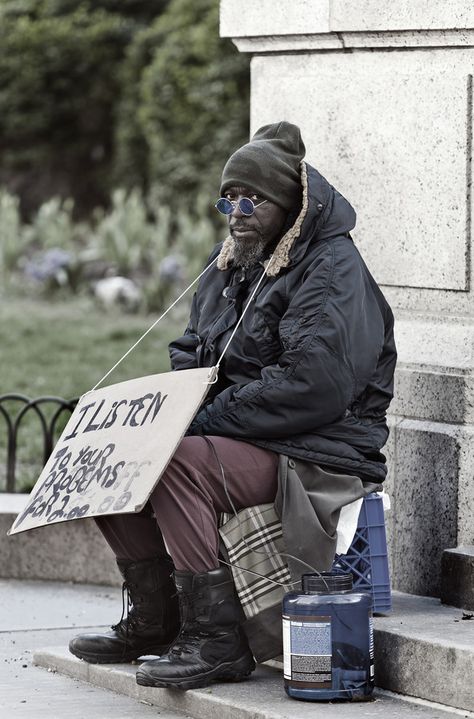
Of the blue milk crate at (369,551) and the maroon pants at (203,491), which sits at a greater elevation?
the maroon pants at (203,491)

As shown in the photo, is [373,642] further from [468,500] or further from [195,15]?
[195,15]

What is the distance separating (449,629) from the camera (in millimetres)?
4441

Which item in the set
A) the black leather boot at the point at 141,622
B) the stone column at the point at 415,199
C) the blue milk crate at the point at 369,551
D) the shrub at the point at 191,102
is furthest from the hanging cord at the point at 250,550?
the shrub at the point at 191,102

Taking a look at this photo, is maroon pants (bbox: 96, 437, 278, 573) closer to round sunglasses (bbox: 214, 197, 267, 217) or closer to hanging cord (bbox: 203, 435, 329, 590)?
hanging cord (bbox: 203, 435, 329, 590)

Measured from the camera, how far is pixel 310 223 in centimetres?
455

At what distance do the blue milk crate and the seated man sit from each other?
86 millimetres

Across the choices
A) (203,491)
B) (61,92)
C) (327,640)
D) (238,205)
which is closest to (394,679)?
(327,640)

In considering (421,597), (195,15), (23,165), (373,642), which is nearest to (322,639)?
(373,642)

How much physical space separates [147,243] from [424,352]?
8.67 m

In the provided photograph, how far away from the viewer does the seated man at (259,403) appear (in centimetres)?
435

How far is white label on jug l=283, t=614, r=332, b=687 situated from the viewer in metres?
4.15

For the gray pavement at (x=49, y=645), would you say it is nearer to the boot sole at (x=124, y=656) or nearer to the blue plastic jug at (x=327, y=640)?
the boot sole at (x=124, y=656)

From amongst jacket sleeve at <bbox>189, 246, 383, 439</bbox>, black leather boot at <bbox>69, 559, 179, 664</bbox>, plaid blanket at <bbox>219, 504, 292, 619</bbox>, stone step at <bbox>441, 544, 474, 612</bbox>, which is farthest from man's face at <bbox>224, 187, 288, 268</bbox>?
stone step at <bbox>441, 544, 474, 612</bbox>

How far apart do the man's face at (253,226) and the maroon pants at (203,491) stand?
1.97 feet
